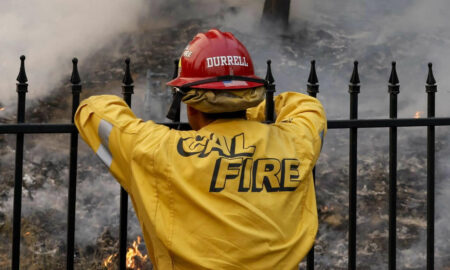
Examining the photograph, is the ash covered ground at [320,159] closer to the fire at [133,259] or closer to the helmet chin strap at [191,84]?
the fire at [133,259]

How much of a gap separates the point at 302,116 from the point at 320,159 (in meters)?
5.07

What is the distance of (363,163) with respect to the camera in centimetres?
727

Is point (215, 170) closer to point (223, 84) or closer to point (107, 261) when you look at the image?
point (223, 84)

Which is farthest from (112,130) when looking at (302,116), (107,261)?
(107,261)

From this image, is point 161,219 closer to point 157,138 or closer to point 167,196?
point 167,196

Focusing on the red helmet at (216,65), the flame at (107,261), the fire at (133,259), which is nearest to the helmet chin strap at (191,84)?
the red helmet at (216,65)

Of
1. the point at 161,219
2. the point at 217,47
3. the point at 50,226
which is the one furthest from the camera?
the point at 50,226

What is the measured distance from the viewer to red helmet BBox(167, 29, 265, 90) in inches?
81.7

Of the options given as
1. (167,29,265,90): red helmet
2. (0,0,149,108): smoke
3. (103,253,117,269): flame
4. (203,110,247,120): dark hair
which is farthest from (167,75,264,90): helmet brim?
(0,0,149,108): smoke

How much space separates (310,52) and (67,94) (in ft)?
12.6

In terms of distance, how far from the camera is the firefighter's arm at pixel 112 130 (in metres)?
2.07

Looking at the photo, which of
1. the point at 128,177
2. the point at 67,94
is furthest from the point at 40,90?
the point at 128,177

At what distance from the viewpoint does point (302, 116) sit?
2371 mm

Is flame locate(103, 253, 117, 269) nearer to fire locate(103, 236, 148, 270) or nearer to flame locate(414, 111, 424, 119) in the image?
fire locate(103, 236, 148, 270)
